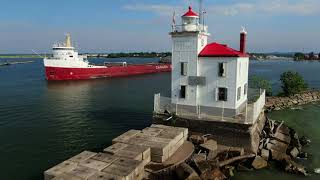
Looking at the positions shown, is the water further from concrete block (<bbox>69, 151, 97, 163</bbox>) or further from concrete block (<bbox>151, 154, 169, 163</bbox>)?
concrete block (<bbox>151, 154, 169, 163</bbox>)

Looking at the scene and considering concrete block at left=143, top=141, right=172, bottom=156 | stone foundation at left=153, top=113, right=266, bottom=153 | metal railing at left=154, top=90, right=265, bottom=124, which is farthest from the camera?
metal railing at left=154, top=90, right=265, bottom=124

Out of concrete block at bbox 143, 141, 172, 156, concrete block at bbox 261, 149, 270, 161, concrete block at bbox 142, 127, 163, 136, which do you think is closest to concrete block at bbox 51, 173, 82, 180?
concrete block at bbox 143, 141, 172, 156

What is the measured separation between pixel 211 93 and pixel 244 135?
3.76 m

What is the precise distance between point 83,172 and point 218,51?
12.6 meters

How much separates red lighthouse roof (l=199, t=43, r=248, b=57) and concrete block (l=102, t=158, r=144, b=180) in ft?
32.1

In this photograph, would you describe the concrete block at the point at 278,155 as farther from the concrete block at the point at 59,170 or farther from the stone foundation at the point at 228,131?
the concrete block at the point at 59,170

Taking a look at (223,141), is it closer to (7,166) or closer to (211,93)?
(211,93)

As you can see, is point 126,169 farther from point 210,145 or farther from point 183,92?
point 183,92

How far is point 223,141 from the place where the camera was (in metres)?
20.2

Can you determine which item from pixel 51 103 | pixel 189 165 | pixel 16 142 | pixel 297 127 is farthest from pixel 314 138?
pixel 51 103

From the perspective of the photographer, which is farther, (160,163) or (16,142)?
(16,142)

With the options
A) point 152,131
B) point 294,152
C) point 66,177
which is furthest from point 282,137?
point 66,177

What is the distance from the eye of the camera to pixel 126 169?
1382 cm

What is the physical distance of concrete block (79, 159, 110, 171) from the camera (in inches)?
553
